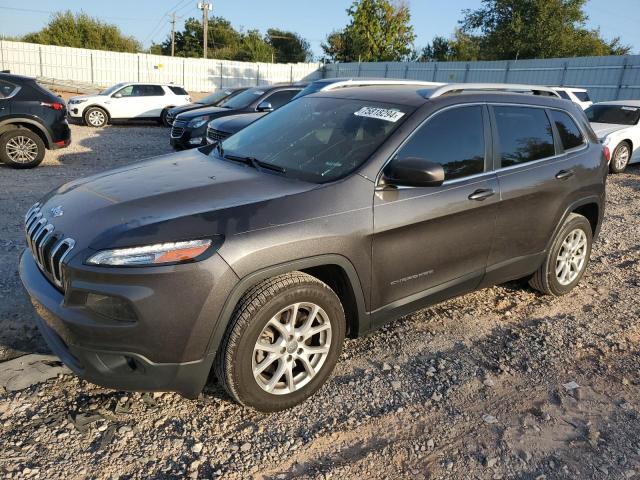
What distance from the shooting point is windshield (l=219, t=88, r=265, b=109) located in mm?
11703

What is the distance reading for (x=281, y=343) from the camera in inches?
108

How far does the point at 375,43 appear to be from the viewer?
4256cm

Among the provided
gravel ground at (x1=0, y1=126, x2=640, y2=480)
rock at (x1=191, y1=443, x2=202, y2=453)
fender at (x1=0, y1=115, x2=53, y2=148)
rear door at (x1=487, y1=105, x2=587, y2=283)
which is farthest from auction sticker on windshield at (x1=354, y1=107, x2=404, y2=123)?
fender at (x1=0, y1=115, x2=53, y2=148)

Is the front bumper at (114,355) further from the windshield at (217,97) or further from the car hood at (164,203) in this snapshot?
the windshield at (217,97)

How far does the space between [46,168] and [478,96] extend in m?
8.47

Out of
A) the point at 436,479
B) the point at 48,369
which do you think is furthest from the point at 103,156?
the point at 436,479

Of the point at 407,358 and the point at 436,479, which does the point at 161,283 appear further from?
the point at 407,358

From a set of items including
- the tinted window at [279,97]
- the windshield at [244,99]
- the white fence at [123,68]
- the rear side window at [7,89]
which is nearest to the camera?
the rear side window at [7,89]

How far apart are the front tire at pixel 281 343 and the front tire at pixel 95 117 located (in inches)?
616

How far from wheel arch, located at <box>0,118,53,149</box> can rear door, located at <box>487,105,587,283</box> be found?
8292 millimetres

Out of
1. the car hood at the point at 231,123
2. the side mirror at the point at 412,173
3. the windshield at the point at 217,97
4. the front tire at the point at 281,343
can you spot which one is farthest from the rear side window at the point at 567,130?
the windshield at the point at 217,97

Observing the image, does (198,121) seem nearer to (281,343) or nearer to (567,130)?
(567,130)

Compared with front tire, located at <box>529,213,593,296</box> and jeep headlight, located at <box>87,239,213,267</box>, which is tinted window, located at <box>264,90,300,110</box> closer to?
front tire, located at <box>529,213,593,296</box>

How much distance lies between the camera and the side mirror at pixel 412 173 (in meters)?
2.89
